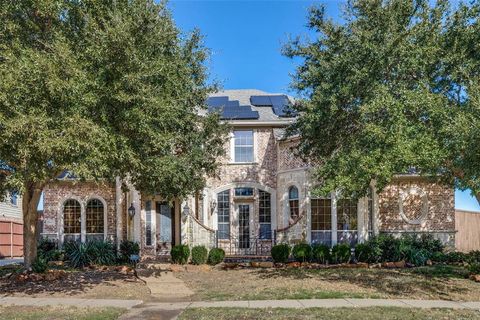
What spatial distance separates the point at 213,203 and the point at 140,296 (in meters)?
9.10

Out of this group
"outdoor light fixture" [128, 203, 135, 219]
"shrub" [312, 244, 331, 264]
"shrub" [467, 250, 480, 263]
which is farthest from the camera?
"outdoor light fixture" [128, 203, 135, 219]

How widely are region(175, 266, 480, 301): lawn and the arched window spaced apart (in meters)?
4.46

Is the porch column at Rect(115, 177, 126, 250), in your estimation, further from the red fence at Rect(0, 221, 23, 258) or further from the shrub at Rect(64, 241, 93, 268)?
the red fence at Rect(0, 221, 23, 258)

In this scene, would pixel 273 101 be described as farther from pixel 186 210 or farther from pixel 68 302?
pixel 68 302

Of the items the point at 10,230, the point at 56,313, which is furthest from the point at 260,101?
the point at 10,230

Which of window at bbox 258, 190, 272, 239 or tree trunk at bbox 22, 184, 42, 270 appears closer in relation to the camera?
tree trunk at bbox 22, 184, 42, 270

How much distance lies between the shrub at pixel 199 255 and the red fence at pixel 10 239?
13727 millimetres

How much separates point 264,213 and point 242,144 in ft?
10.8

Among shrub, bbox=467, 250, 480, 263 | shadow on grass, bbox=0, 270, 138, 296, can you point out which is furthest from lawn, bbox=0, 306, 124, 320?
shrub, bbox=467, 250, 480, 263

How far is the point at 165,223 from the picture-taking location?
20.5m

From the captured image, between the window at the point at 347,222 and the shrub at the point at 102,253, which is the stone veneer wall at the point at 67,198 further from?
the window at the point at 347,222

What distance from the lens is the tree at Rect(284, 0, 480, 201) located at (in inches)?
446

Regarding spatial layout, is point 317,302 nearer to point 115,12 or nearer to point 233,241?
point 115,12

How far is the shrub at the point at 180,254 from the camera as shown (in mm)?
17719
